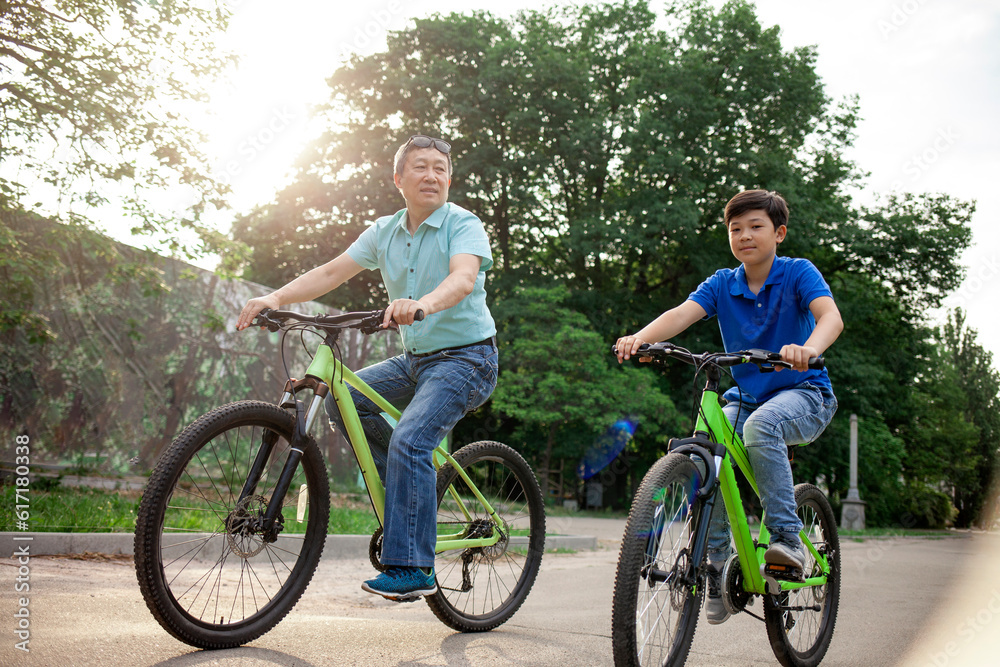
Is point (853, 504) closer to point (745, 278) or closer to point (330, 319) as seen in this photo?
point (745, 278)

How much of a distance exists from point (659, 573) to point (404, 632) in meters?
1.31

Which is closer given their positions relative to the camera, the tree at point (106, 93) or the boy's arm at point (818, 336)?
the boy's arm at point (818, 336)

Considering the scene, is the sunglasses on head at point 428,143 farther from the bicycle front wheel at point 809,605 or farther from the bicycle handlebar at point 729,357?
the bicycle front wheel at point 809,605

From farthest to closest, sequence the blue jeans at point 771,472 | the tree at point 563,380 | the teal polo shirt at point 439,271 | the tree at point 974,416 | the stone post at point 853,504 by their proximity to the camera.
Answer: the tree at point 974,416, the stone post at point 853,504, the tree at point 563,380, the teal polo shirt at point 439,271, the blue jeans at point 771,472

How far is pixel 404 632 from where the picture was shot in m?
3.46

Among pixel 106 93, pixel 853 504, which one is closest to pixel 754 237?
pixel 106 93

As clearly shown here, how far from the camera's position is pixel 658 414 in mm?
20141

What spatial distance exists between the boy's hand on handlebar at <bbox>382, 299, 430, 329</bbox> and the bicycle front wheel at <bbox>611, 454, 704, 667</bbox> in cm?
95

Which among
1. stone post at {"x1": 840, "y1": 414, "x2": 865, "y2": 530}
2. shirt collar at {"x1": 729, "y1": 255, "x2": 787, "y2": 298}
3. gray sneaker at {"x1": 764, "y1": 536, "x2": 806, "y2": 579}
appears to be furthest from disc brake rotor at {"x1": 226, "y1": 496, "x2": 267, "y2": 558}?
stone post at {"x1": 840, "y1": 414, "x2": 865, "y2": 530}

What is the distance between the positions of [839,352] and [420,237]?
76.8 feet

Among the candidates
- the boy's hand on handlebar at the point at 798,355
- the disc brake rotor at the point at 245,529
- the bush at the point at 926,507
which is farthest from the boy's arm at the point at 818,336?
the bush at the point at 926,507

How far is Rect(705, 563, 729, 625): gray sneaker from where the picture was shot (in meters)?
2.97

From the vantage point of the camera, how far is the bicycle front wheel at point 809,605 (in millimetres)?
3270

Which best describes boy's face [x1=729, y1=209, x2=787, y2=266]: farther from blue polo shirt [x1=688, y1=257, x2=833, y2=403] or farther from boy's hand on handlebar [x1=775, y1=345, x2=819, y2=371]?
boy's hand on handlebar [x1=775, y1=345, x2=819, y2=371]
